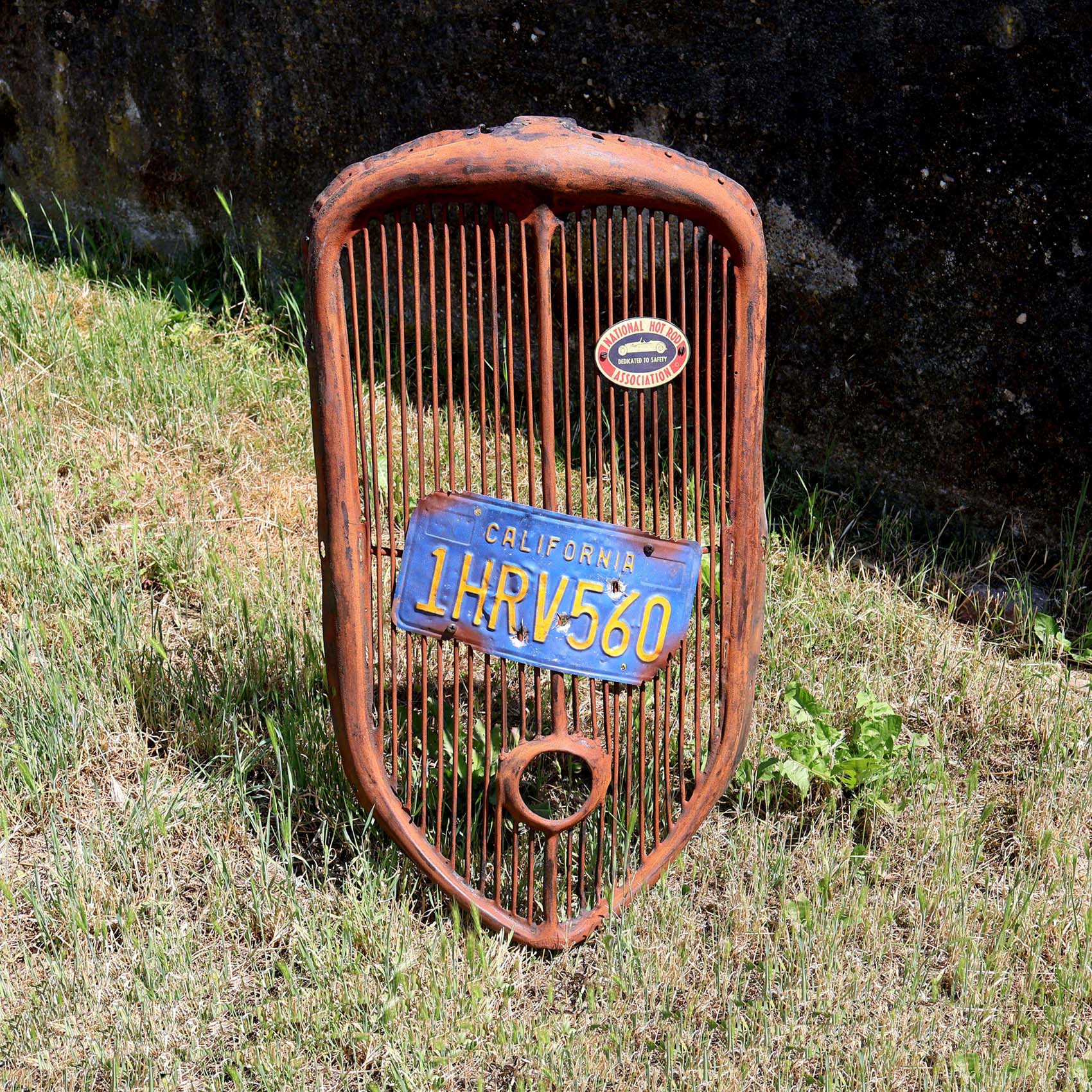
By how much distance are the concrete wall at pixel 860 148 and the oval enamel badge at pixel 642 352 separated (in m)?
1.31

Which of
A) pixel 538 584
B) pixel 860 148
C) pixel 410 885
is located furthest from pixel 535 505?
pixel 860 148

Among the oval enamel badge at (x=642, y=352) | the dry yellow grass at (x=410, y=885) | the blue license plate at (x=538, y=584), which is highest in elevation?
the oval enamel badge at (x=642, y=352)

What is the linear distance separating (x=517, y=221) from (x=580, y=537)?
1.90 ft

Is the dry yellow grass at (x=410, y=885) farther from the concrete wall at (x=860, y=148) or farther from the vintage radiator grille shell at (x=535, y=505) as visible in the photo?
the concrete wall at (x=860, y=148)

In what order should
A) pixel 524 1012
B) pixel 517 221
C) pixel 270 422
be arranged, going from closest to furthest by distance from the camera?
Result: pixel 517 221 → pixel 524 1012 → pixel 270 422

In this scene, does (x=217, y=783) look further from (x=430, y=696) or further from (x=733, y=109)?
(x=733, y=109)

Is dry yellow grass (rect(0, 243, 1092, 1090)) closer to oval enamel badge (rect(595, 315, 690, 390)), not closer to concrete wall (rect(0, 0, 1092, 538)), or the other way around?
concrete wall (rect(0, 0, 1092, 538))

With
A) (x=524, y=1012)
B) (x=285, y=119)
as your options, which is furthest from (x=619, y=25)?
(x=524, y=1012)

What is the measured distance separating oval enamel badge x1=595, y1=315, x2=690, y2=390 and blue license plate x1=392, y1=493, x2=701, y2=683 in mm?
276

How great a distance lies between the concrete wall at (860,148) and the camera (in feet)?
10.2

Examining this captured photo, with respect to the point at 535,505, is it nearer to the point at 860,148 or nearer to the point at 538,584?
the point at 538,584

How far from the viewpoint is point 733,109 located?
336 cm

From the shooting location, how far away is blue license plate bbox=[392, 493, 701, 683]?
88.5 inches

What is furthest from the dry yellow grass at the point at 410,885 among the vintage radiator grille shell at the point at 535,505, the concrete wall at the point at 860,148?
the concrete wall at the point at 860,148
